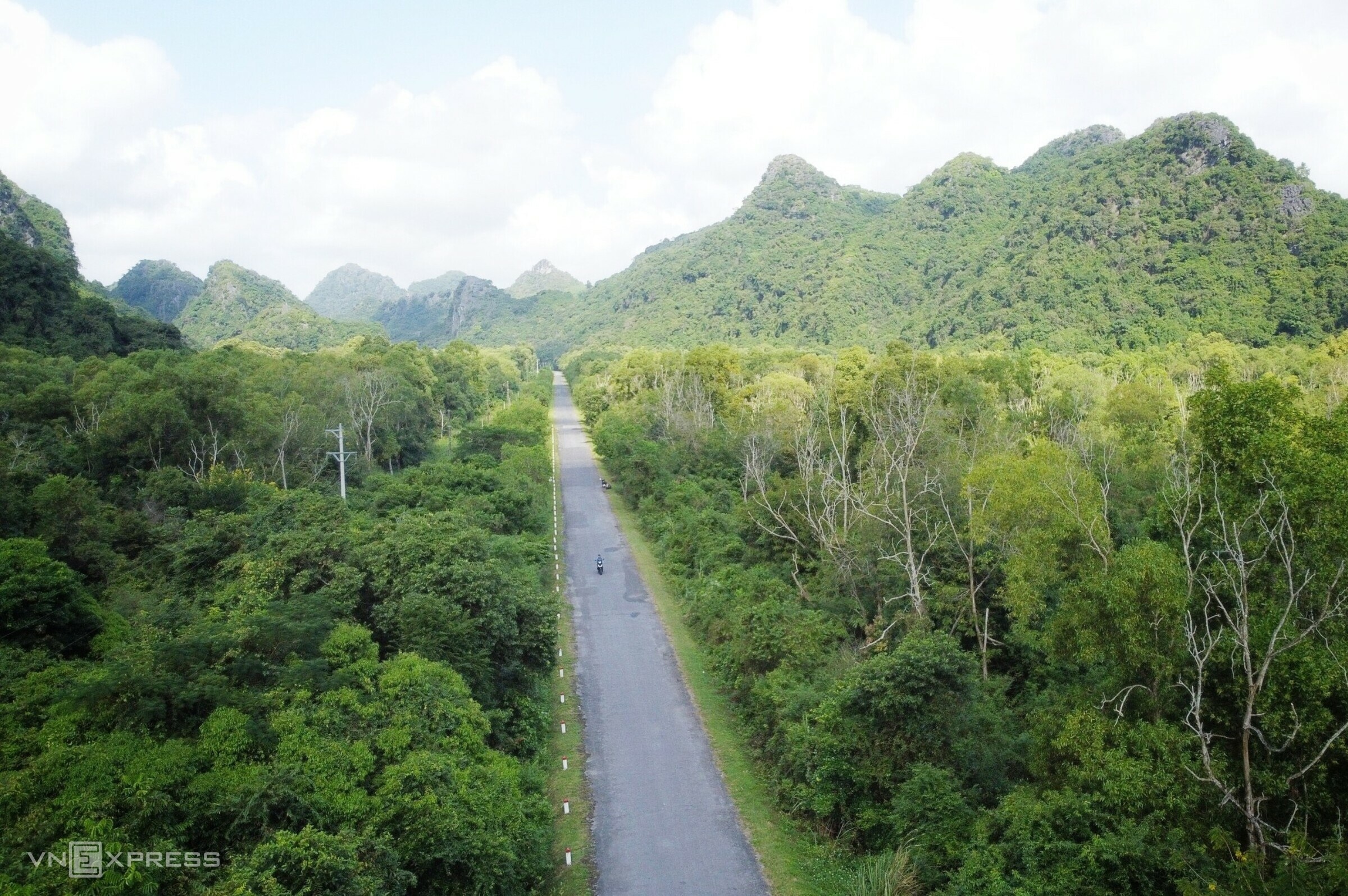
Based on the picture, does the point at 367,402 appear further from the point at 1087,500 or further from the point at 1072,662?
the point at 1072,662

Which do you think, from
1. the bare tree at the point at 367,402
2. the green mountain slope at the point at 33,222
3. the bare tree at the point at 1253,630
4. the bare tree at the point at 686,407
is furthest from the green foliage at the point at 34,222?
the bare tree at the point at 1253,630

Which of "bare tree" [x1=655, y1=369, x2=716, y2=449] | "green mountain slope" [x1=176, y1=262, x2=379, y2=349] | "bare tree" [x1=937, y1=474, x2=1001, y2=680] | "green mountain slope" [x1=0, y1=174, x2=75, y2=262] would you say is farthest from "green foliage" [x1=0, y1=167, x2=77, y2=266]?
"bare tree" [x1=937, y1=474, x2=1001, y2=680]

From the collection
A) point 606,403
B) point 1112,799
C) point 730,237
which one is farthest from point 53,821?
point 730,237

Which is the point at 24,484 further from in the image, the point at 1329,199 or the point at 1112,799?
the point at 1329,199

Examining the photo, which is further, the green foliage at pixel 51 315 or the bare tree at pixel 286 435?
the green foliage at pixel 51 315

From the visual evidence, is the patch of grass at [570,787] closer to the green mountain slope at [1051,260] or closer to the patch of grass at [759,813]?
the patch of grass at [759,813]
